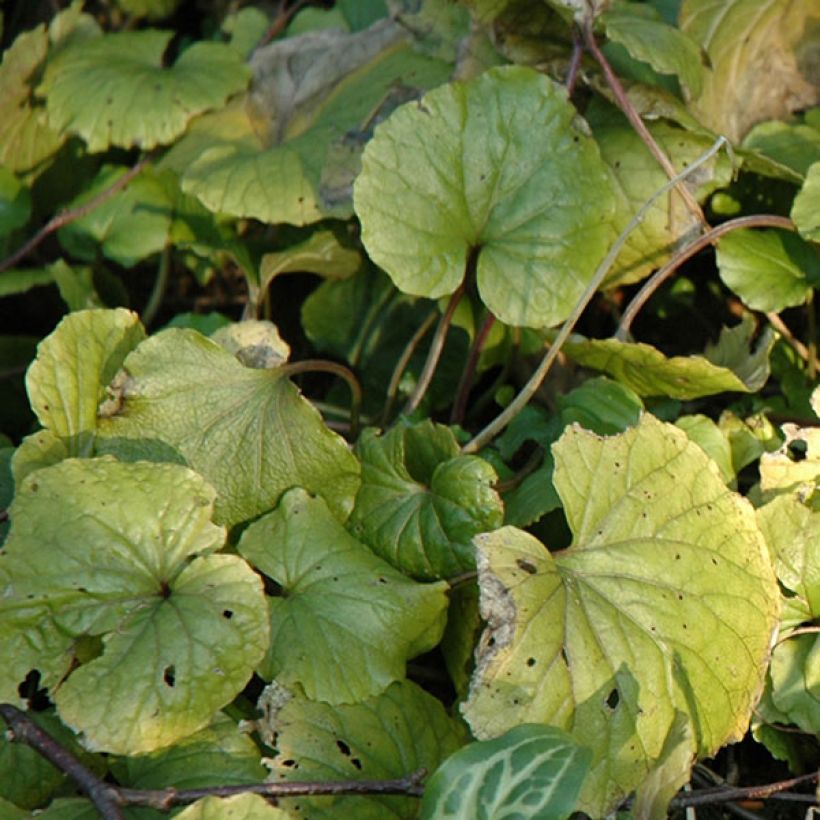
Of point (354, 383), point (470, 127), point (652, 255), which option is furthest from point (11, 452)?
point (652, 255)

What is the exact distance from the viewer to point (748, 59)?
173cm

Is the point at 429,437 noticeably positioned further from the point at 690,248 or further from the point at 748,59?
the point at 748,59

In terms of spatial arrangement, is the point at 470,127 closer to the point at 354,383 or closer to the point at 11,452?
the point at 354,383

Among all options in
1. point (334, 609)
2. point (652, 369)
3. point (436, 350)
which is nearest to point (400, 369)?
point (436, 350)

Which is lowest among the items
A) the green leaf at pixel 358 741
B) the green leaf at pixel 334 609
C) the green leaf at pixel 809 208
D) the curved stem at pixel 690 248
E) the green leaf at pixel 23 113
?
the green leaf at pixel 358 741

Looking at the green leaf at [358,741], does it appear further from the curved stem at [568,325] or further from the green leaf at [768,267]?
the green leaf at [768,267]

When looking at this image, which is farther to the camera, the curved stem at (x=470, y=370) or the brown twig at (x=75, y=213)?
the brown twig at (x=75, y=213)

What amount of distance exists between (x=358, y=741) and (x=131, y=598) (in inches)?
11.0

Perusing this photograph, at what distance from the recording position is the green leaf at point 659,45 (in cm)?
144

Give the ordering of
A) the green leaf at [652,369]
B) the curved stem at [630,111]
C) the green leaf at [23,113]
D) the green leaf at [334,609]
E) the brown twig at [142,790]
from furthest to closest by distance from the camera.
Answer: the green leaf at [23,113] → the curved stem at [630,111] → the green leaf at [652,369] → the green leaf at [334,609] → the brown twig at [142,790]

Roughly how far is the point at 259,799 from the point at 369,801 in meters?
0.16

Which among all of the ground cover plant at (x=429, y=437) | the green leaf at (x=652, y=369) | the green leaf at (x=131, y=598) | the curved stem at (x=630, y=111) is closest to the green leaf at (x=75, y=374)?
the ground cover plant at (x=429, y=437)

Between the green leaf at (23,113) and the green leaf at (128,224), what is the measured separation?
135 millimetres

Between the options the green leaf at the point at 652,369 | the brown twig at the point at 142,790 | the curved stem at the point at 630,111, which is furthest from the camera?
the curved stem at the point at 630,111
